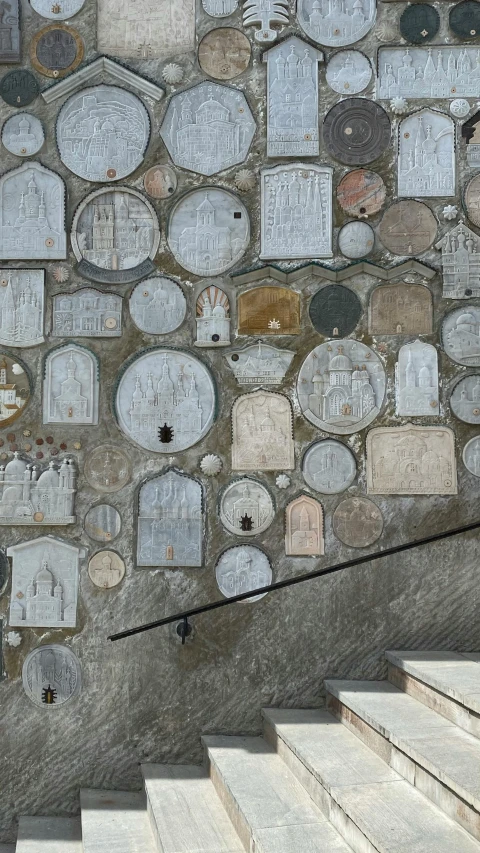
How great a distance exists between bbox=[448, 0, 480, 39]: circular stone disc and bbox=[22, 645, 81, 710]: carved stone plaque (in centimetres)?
387

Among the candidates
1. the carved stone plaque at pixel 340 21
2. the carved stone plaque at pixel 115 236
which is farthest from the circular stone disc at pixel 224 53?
the carved stone plaque at pixel 115 236

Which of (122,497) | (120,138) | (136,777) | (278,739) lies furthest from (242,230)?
(136,777)

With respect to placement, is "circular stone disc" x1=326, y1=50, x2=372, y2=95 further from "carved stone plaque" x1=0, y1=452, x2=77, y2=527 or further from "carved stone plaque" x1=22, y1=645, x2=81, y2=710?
"carved stone plaque" x1=22, y1=645, x2=81, y2=710

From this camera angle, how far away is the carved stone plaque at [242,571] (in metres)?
4.63

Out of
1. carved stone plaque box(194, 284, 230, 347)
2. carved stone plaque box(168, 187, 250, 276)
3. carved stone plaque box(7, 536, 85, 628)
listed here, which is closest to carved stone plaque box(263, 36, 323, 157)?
carved stone plaque box(168, 187, 250, 276)

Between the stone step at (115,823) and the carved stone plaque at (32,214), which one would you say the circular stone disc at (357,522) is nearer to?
the stone step at (115,823)

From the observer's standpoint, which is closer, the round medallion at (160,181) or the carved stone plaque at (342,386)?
the carved stone plaque at (342,386)

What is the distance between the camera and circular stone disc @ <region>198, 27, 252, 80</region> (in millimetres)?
4789

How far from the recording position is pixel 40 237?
476 centimetres

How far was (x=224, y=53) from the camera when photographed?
479cm

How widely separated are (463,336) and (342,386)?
69cm

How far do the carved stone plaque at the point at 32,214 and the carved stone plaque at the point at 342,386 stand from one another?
147 centimetres

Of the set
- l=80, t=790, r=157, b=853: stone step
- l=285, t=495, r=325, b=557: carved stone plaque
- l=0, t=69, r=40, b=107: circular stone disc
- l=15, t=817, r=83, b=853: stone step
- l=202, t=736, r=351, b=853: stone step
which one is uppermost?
l=0, t=69, r=40, b=107: circular stone disc

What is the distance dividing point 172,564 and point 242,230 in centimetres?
181
